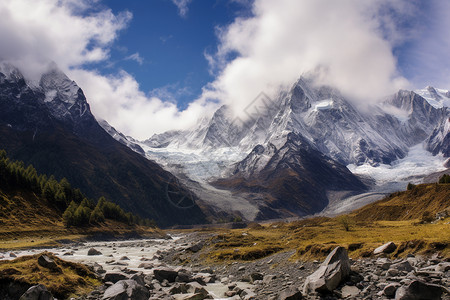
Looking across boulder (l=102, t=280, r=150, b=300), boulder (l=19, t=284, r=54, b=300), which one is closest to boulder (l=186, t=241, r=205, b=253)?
boulder (l=102, t=280, r=150, b=300)

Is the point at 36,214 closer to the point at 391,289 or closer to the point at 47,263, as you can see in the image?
the point at 47,263

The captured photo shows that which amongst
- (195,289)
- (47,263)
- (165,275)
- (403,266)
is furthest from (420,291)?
(47,263)

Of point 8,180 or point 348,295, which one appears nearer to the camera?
point 348,295

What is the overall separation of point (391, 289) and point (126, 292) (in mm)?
16211

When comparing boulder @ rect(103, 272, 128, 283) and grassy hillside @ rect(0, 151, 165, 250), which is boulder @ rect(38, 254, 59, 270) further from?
grassy hillside @ rect(0, 151, 165, 250)

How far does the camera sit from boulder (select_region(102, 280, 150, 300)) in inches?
873

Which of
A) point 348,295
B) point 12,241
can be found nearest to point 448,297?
point 348,295

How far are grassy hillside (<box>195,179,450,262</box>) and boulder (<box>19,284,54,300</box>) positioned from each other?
22995 mm

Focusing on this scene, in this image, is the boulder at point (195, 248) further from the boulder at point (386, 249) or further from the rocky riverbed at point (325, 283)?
the boulder at point (386, 249)

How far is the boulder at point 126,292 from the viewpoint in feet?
72.8

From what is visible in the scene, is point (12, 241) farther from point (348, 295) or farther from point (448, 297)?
point (448, 297)

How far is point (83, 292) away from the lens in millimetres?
24812

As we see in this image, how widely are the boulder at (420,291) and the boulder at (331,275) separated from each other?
4.29 metres

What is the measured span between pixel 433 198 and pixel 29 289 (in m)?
105
